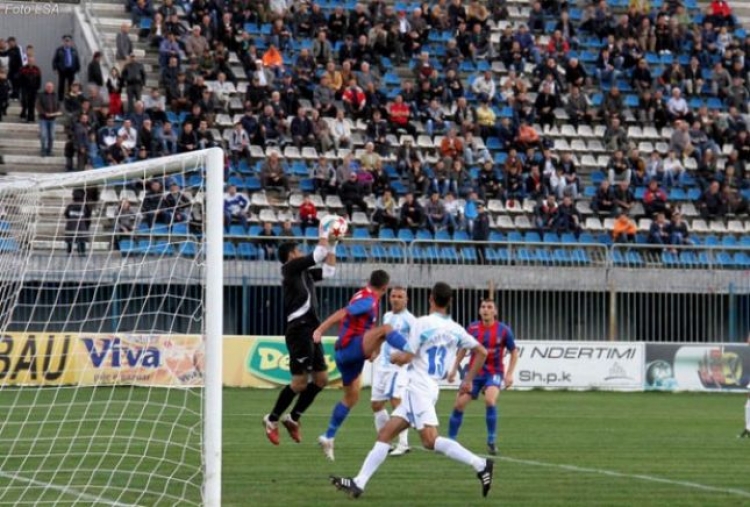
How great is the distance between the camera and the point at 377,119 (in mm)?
35344

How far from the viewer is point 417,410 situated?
1291 cm

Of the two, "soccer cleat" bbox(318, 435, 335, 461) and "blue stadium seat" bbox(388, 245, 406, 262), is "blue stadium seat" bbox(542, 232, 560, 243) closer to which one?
"blue stadium seat" bbox(388, 245, 406, 262)

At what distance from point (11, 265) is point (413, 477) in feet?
15.1

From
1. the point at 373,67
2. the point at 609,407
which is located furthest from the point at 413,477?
the point at 373,67

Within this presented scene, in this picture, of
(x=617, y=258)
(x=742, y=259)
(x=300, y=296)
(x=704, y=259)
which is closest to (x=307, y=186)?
(x=617, y=258)

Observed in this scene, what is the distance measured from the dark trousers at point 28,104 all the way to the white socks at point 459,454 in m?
23.4

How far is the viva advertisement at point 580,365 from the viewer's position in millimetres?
30250

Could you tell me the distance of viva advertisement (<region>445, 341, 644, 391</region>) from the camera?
30.2m

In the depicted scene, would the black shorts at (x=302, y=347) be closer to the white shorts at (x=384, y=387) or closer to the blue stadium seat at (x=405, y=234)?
the white shorts at (x=384, y=387)

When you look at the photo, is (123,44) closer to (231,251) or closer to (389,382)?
(231,251)

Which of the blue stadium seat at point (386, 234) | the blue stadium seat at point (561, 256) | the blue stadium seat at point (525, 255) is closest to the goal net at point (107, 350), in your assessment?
the blue stadium seat at point (386, 234)

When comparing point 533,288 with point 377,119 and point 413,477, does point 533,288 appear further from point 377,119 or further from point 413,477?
point 413,477

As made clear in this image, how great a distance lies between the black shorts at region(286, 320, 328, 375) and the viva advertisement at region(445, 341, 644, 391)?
45.0 feet

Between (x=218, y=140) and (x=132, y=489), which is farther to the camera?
(x=218, y=140)
